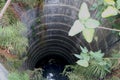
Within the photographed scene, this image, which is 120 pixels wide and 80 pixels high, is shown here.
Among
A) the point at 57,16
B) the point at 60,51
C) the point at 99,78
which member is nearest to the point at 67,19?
the point at 57,16

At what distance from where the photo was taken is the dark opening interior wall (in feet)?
13.0

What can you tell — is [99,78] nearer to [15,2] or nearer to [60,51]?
[15,2]

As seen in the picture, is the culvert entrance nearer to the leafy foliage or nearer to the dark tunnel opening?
the dark tunnel opening

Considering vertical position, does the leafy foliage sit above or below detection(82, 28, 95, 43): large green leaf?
below

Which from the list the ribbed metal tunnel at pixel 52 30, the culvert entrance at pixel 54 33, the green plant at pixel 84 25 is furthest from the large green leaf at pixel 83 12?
the ribbed metal tunnel at pixel 52 30

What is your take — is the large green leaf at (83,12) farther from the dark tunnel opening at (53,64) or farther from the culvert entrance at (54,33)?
the dark tunnel opening at (53,64)

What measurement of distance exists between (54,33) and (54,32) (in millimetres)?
34

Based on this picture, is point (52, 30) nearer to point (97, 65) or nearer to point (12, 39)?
point (12, 39)

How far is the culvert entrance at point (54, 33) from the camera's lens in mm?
3916

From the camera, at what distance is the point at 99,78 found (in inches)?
127

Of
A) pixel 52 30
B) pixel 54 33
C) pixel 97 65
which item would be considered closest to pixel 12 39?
pixel 97 65

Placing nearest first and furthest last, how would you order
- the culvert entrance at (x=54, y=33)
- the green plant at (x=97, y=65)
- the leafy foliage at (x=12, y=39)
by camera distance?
the green plant at (x=97, y=65)
the leafy foliage at (x=12, y=39)
the culvert entrance at (x=54, y=33)

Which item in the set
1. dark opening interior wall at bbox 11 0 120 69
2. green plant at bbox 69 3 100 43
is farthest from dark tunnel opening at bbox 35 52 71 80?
green plant at bbox 69 3 100 43

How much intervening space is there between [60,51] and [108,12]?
4.50 m
